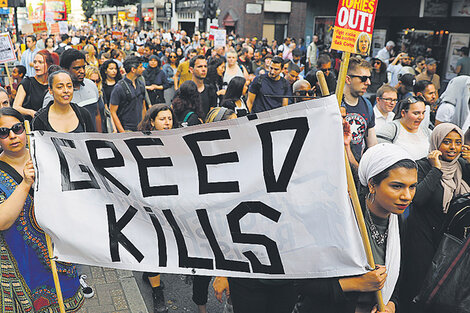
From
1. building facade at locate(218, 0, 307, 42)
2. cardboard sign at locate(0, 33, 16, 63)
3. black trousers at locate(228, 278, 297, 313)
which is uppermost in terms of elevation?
building facade at locate(218, 0, 307, 42)

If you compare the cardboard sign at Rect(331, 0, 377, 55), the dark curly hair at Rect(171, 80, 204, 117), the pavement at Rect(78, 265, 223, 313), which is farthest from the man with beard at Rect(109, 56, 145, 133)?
the cardboard sign at Rect(331, 0, 377, 55)

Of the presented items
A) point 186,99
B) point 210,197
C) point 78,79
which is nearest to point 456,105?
point 186,99

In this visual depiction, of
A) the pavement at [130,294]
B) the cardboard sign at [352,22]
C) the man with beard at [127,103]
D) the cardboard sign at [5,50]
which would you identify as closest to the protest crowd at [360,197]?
the pavement at [130,294]

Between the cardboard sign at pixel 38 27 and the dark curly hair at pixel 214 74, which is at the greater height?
the cardboard sign at pixel 38 27

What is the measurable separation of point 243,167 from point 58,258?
1.20m

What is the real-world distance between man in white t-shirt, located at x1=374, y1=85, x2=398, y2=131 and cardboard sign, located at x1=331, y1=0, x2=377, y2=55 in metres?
0.72

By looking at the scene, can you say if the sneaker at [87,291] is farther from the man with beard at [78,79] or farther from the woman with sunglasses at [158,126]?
the man with beard at [78,79]

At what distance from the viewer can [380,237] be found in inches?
101

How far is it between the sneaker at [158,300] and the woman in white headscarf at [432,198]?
6.90ft

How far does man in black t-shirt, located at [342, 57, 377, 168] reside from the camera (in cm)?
475

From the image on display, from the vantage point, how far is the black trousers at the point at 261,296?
2.92m

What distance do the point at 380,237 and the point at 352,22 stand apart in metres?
2.90

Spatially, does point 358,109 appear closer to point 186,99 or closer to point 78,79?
point 186,99

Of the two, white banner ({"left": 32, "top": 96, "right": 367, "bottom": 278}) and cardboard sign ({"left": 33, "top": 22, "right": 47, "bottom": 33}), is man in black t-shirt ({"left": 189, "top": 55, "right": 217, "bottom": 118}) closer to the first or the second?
white banner ({"left": 32, "top": 96, "right": 367, "bottom": 278})
